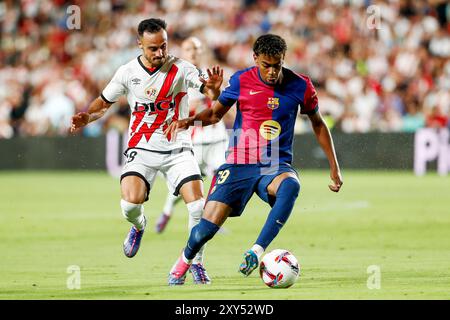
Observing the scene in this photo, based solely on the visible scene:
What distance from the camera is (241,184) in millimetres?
8562

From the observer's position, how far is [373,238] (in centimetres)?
1222

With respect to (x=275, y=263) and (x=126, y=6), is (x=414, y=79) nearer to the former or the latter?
(x=126, y=6)

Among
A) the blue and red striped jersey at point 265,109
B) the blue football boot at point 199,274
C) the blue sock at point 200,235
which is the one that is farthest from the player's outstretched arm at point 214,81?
the blue football boot at point 199,274

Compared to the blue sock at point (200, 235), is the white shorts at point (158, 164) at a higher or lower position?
higher

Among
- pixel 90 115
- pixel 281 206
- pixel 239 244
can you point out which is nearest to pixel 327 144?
pixel 281 206

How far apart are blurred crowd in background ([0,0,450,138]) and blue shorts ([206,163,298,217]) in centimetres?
1205

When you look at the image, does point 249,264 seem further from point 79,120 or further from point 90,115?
point 90,115

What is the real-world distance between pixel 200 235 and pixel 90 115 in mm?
1785

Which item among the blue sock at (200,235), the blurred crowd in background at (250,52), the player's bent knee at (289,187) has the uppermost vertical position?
the blurred crowd in background at (250,52)

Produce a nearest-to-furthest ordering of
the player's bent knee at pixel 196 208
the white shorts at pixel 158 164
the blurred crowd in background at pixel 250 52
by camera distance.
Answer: the player's bent knee at pixel 196 208, the white shorts at pixel 158 164, the blurred crowd in background at pixel 250 52

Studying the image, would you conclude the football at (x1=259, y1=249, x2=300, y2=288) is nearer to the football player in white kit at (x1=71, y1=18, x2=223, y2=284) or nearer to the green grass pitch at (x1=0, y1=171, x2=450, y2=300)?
the green grass pitch at (x1=0, y1=171, x2=450, y2=300)

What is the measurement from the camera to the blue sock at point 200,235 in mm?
8430

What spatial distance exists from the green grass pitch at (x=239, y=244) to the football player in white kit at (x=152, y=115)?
2.64 ft

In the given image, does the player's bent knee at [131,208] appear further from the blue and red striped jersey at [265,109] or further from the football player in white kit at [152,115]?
the blue and red striped jersey at [265,109]
